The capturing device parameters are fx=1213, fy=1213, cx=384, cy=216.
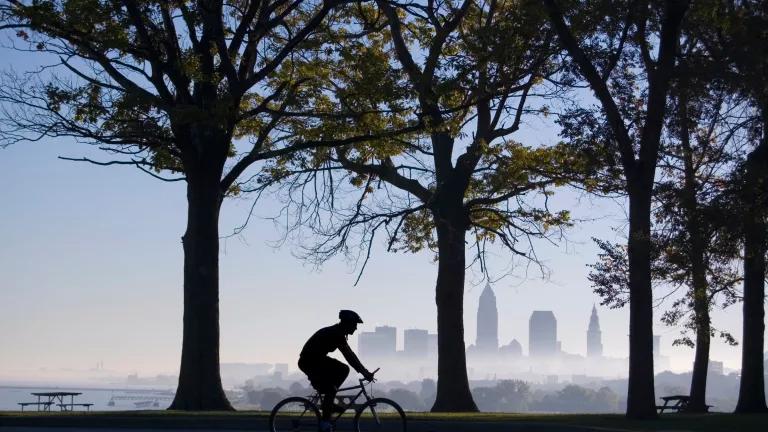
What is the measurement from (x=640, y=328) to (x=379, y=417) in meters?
9.95

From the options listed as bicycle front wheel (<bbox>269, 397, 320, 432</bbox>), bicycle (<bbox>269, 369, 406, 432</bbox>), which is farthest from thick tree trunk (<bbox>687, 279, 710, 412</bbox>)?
bicycle front wheel (<bbox>269, 397, 320, 432</bbox>)

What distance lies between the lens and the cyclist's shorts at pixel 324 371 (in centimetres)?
1652

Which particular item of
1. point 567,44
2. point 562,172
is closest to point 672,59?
point 567,44

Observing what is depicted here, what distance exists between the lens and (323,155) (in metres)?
33.8

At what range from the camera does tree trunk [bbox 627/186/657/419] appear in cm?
2550

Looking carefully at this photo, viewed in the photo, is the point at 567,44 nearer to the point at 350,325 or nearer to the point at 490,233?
the point at 350,325

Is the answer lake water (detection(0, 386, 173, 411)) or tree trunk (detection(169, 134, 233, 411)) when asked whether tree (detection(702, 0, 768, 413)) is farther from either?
lake water (detection(0, 386, 173, 411))

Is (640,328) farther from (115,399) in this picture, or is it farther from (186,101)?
(115,399)

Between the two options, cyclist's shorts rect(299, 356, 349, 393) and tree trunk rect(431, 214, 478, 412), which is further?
tree trunk rect(431, 214, 478, 412)

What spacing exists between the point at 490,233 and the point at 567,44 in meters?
14.5

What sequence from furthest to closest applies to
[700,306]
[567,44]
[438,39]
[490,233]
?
1. [490,233]
2. [700,306]
3. [438,39]
4. [567,44]

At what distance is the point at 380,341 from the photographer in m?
190

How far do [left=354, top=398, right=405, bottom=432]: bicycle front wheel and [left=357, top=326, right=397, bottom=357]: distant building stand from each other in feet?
558

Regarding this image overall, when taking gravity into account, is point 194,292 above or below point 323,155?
below
